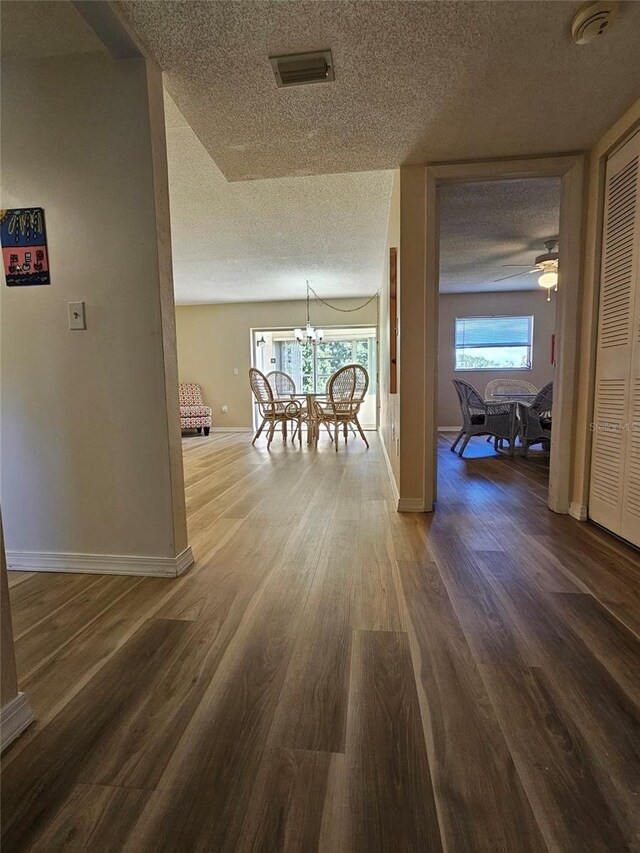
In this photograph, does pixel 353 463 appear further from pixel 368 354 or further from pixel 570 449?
pixel 368 354

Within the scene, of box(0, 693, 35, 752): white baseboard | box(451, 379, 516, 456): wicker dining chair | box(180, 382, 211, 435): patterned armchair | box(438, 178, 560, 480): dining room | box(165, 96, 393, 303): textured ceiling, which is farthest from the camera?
box(180, 382, 211, 435): patterned armchair

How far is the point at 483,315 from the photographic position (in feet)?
21.1

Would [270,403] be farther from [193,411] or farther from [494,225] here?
[494,225]

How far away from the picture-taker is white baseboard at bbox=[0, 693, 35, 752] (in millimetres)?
853

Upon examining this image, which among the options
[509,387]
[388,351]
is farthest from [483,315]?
[388,351]

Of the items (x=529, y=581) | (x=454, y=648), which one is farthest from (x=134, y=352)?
(x=529, y=581)

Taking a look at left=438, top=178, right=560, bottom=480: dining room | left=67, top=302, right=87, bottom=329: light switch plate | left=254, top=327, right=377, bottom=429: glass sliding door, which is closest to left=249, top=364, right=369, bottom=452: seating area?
left=438, top=178, right=560, bottom=480: dining room

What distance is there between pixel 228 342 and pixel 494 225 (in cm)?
500

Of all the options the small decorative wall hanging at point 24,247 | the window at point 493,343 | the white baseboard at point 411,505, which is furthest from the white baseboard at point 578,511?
the window at point 493,343

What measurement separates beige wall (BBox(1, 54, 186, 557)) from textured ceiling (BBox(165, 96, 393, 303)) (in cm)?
60

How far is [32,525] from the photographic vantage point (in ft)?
5.74

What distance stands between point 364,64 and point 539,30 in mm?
647

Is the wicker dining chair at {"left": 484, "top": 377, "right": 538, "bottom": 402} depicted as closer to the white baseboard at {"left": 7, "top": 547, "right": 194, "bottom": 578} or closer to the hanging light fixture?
the hanging light fixture

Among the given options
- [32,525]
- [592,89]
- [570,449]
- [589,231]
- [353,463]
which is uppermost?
[592,89]
